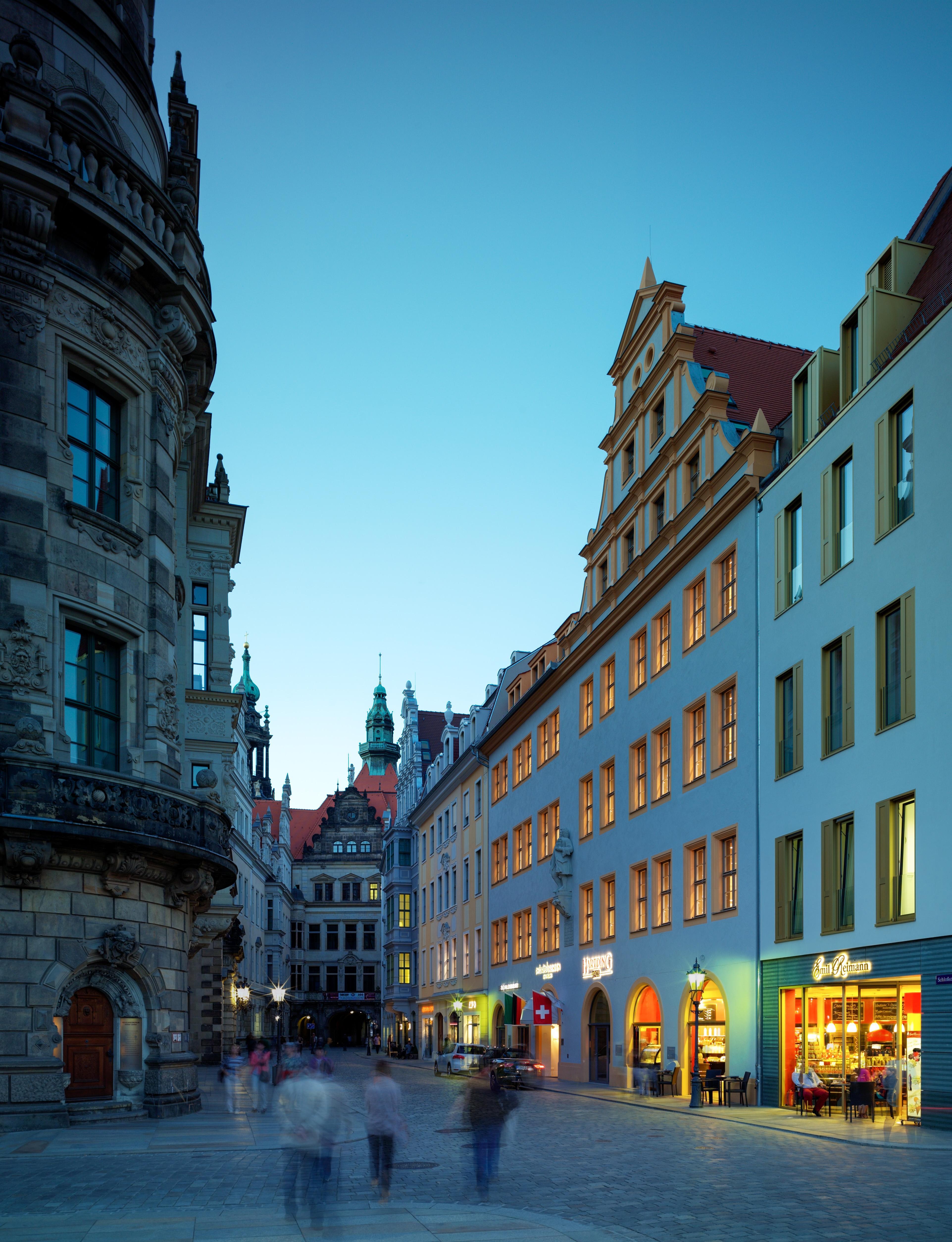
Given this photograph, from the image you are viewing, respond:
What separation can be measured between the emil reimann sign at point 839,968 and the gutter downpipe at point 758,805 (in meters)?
2.92

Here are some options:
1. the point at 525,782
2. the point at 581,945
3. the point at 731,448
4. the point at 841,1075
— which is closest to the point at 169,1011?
the point at 841,1075

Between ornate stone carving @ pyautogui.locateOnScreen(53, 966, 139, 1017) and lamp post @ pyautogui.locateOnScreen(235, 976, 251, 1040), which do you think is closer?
ornate stone carving @ pyautogui.locateOnScreen(53, 966, 139, 1017)

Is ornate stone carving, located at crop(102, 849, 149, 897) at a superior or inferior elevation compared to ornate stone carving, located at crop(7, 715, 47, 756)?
inferior

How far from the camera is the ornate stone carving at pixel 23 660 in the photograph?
2281 centimetres

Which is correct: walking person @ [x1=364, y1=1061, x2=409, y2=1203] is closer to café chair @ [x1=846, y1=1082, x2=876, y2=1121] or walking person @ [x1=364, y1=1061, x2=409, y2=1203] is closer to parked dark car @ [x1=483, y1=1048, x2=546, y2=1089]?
café chair @ [x1=846, y1=1082, x2=876, y2=1121]

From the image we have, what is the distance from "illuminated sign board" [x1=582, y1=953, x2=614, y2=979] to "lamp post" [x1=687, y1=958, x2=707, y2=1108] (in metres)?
7.31

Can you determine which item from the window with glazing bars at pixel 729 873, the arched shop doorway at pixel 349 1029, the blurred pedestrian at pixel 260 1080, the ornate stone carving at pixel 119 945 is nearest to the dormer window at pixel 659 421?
the window with glazing bars at pixel 729 873

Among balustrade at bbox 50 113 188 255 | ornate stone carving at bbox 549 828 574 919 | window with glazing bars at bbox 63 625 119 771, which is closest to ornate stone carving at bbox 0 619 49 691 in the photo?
window with glazing bars at bbox 63 625 119 771

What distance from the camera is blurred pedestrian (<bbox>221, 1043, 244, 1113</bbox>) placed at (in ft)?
99.0

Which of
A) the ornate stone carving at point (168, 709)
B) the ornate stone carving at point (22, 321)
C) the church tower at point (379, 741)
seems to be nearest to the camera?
the ornate stone carving at point (22, 321)

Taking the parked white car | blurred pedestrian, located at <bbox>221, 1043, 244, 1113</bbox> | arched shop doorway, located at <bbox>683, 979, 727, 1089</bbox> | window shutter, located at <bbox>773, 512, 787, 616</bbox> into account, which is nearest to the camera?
window shutter, located at <bbox>773, 512, 787, 616</bbox>

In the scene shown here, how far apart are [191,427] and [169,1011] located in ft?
43.8

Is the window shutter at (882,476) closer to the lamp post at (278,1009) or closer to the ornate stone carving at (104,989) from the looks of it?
the ornate stone carving at (104,989)

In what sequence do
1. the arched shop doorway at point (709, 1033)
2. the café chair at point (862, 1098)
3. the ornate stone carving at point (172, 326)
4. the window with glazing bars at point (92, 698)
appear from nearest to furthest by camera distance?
the café chair at point (862, 1098) < the window with glazing bars at point (92, 698) < the ornate stone carving at point (172, 326) < the arched shop doorway at point (709, 1033)
